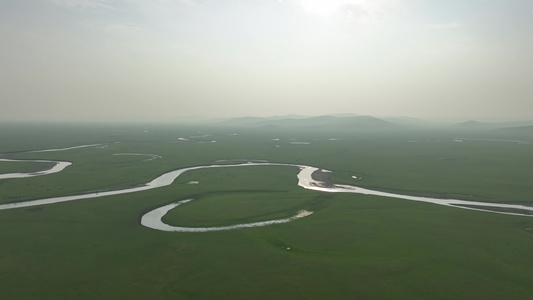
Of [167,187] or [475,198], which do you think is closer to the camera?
[475,198]

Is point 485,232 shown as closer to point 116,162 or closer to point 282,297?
point 282,297

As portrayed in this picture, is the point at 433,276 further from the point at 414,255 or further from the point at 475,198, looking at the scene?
the point at 475,198

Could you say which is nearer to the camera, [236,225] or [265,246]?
[265,246]

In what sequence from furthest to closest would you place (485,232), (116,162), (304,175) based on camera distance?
(116,162) < (304,175) < (485,232)

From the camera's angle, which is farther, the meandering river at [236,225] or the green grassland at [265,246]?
the meandering river at [236,225]

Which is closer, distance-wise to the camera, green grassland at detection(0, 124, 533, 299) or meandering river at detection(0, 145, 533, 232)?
green grassland at detection(0, 124, 533, 299)

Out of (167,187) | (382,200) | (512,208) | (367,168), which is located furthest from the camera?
(367,168)

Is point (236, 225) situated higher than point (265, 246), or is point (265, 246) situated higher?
point (265, 246)

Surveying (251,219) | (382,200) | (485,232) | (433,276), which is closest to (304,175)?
(382,200)

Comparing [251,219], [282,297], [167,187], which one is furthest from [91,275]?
[167,187]

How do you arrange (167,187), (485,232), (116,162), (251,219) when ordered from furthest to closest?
(116,162)
(167,187)
(251,219)
(485,232)
